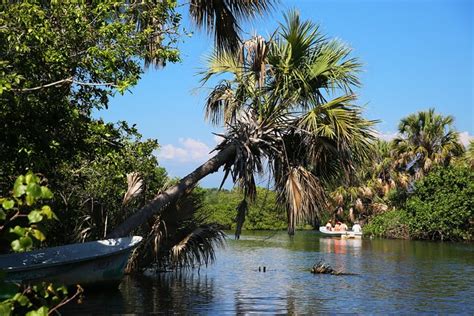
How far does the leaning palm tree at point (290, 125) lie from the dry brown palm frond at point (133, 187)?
4.20ft

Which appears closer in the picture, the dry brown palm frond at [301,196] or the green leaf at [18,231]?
the green leaf at [18,231]

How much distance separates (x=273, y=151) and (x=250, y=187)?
93 centimetres

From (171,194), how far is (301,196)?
2598 mm

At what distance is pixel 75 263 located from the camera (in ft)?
33.6

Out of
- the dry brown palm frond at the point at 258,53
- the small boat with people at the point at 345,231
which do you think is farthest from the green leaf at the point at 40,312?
the small boat with people at the point at 345,231

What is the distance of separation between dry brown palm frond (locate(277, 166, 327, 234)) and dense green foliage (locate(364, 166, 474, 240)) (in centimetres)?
2505

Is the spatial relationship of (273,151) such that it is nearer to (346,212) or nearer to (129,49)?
(129,49)

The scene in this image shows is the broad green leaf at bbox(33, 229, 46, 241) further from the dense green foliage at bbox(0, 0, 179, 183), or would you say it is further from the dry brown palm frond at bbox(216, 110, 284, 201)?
the dry brown palm frond at bbox(216, 110, 284, 201)

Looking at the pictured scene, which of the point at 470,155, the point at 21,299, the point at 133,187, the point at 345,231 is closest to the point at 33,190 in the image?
the point at 21,299

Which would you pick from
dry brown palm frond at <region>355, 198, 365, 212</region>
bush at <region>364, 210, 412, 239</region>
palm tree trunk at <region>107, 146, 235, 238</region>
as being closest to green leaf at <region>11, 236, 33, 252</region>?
palm tree trunk at <region>107, 146, 235, 238</region>

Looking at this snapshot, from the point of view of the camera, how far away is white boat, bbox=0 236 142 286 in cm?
931

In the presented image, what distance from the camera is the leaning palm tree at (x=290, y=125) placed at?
38.5 ft

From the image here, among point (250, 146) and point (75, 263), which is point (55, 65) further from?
point (250, 146)

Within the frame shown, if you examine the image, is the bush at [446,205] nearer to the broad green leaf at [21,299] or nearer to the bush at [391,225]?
the bush at [391,225]
